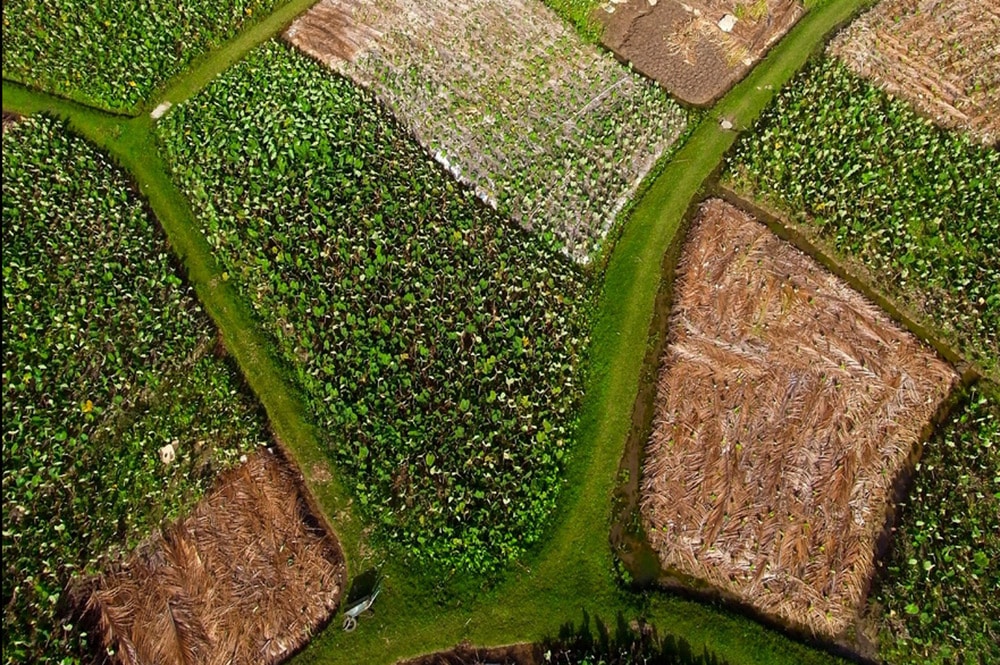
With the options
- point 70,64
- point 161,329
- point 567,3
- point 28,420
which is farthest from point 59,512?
point 567,3

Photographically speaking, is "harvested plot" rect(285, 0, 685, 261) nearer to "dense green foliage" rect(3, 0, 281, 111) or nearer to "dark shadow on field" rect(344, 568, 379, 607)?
"dense green foliage" rect(3, 0, 281, 111)

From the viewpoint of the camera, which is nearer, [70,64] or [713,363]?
[713,363]

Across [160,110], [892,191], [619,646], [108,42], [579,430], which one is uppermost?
[108,42]

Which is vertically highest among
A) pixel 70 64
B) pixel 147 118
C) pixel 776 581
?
pixel 70 64

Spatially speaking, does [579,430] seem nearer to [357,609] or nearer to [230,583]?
[357,609]

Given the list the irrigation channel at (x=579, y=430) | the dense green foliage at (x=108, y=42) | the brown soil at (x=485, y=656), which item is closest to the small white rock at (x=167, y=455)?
the irrigation channel at (x=579, y=430)

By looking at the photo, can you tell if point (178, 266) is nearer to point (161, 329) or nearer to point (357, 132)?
point (161, 329)

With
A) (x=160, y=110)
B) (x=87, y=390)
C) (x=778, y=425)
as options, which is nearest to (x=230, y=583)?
(x=87, y=390)
